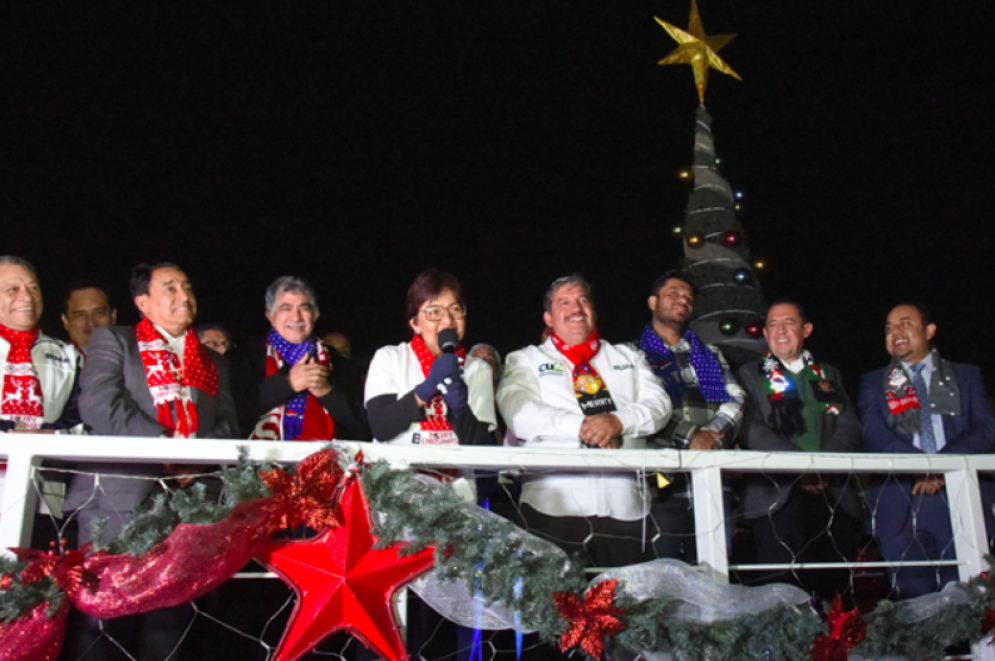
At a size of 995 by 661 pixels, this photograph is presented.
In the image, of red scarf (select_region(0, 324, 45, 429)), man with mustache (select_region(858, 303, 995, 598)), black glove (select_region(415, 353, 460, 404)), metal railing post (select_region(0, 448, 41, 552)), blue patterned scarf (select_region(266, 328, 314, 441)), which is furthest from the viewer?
man with mustache (select_region(858, 303, 995, 598))

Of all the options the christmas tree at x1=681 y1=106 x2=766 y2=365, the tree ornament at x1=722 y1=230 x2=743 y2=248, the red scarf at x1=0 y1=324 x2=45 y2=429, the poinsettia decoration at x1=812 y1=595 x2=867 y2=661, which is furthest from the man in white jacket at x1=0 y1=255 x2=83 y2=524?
the tree ornament at x1=722 y1=230 x2=743 y2=248

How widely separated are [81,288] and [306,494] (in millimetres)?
1891

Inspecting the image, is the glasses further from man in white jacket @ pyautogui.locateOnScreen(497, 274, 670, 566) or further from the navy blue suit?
the navy blue suit

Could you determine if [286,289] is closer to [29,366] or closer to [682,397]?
[29,366]

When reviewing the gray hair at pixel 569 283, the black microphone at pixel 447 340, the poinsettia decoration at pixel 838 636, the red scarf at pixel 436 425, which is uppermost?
the gray hair at pixel 569 283

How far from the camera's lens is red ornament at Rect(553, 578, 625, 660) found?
1998mm

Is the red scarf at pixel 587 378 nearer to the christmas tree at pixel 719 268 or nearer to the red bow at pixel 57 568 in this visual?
the red bow at pixel 57 568

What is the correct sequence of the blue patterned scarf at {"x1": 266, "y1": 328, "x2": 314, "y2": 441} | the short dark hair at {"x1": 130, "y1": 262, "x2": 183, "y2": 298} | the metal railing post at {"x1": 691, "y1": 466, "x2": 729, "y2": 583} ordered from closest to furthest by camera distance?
the metal railing post at {"x1": 691, "y1": 466, "x2": 729, "y2": 583} < the short dark hair at {"x1": 130, "y1": 262, "x2": 183, "y2": 298} < the blue patterned scarf at {"x1": 266, "y1": 328, "x2": 314, "y2": 441}

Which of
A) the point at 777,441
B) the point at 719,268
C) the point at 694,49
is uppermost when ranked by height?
the point at 694,49

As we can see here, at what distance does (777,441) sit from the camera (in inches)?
122

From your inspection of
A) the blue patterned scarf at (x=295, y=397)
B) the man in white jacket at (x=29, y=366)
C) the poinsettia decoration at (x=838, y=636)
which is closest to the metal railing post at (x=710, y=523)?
the poinsettia decoration at (x=838, y=636)

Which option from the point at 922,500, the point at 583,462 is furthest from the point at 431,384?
the point at 922,500

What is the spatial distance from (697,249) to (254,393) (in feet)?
12.1

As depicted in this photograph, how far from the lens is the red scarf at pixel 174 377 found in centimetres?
247
